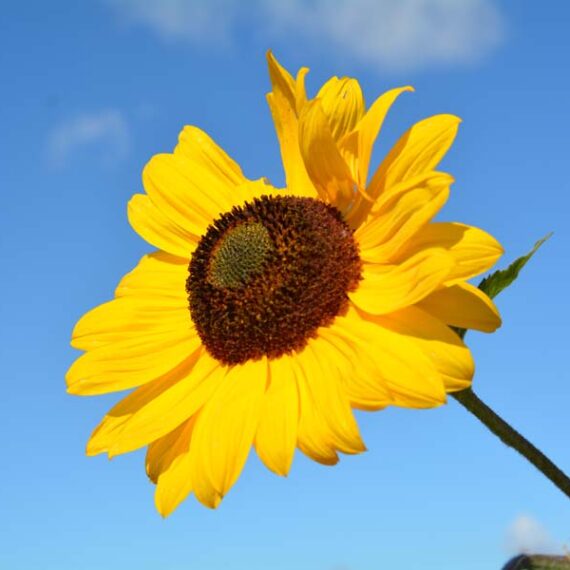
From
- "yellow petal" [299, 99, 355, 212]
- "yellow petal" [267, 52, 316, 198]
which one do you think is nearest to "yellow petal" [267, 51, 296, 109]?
Result: "yellow petal" [267, 52, 316, 198]

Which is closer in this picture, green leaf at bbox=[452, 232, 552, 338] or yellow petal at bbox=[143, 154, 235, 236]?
green leaf at bbox=[452, 232, 552, 338]

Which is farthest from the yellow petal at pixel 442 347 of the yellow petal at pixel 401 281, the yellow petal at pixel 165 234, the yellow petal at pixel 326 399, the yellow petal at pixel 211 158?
the yellow petal at pixel 211 158

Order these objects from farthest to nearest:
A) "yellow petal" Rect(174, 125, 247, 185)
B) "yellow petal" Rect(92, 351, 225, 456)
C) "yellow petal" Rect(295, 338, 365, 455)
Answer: "yellow petal" Rect(174, 125, 247, 185)
"yellow petal" Rect(92, 351, 225, 456)
"yellow petal" Rect(295, 338, 365, 455)

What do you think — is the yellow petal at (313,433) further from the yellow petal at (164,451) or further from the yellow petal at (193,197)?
the yellow petal at (193,197)

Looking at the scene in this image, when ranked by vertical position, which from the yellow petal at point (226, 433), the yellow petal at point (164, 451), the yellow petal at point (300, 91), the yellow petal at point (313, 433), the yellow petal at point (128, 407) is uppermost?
the yellow petal at point (300, 91)

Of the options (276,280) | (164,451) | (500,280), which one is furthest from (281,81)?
(164,451)

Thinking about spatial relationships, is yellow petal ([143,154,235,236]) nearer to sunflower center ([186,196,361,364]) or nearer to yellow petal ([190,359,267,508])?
sunflower center ([186,196,361,364])

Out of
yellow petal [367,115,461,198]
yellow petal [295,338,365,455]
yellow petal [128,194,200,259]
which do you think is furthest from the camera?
yellow petal [128,194,200,259]

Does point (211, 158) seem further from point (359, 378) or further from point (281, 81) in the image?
point (359, 378)
